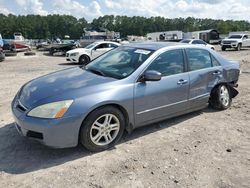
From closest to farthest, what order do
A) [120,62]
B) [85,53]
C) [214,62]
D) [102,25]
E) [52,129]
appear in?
[52,129], [120,62], [214,62], [85,53], [102,25]

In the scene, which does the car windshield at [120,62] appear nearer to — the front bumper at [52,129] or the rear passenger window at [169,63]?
the rear passenger window at [169,63]

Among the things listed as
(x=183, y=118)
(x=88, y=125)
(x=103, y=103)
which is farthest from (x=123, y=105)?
(x=183, y=118)

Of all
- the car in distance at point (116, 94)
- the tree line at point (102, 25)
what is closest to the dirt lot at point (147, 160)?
the car in distance at point (116, 94)

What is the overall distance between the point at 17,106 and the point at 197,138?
2.87 meters

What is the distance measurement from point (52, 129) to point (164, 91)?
1.95 meters

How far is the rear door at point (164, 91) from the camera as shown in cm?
420

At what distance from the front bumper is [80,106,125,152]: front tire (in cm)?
14

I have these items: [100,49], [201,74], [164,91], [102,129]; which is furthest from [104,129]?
[100,49]

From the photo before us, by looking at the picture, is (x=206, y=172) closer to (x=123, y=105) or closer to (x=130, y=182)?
(x=130, y=182)

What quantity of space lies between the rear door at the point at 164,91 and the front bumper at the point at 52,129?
1051 mm

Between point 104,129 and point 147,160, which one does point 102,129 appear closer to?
point 104,129

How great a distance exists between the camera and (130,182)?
321 cm

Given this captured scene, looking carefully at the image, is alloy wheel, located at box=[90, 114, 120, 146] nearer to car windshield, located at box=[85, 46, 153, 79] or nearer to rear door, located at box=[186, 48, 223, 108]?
car windshield, located at box=[85, 46, 153, 79]

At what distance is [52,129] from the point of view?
344 cm
